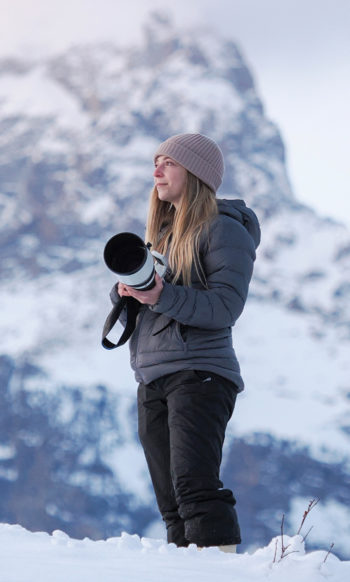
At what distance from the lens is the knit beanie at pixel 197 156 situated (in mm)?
3760

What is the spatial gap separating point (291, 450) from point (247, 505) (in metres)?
14.5

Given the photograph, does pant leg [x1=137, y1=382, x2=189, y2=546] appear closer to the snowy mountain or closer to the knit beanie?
the knit beanie

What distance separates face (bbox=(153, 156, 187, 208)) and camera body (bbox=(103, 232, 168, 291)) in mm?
675

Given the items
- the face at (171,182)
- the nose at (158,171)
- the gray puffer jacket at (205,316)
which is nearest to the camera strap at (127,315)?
the gray puffer jacket at (205,316)

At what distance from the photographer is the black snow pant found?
2.97 metres

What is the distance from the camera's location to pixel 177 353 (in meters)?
3.29

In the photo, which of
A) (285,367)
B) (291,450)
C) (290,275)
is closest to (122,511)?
(291,450)

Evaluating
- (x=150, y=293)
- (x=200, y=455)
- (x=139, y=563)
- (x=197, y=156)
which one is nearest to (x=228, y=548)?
(x=200, y=455)

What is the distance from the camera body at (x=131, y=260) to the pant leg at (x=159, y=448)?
58 cm

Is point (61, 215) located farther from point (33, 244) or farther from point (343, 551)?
point (343, 551)

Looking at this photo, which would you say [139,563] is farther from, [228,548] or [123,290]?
[123,290]

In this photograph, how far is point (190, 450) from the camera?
10.0ft

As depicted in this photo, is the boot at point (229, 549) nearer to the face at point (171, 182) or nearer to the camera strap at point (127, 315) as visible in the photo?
the camera strap at point (127, 315)

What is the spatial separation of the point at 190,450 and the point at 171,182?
56.0 inches
